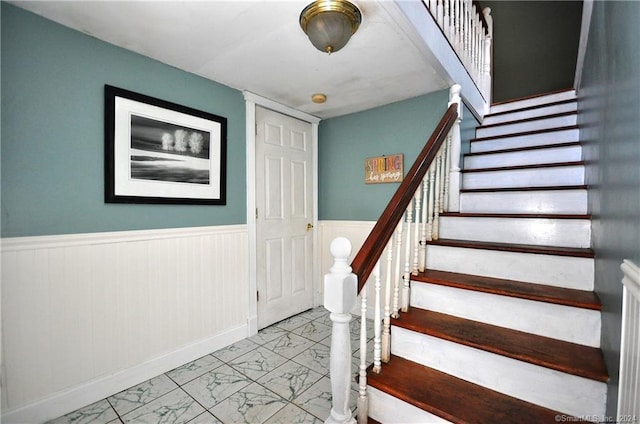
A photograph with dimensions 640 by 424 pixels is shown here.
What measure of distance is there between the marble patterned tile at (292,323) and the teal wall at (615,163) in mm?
2278

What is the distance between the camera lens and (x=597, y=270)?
1.37 m

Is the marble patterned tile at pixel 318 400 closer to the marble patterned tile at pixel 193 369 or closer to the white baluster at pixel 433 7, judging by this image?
the marble patterned tile at pixel 193 369

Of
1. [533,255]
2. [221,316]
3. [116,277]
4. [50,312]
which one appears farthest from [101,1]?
[533,255]

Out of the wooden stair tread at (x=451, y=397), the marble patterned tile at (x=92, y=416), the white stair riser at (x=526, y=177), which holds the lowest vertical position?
the marble patterned tile at (x=92, y=416)

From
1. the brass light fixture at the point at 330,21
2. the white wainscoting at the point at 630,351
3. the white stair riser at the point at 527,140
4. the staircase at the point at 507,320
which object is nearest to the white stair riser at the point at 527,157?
the staircase at the point at 507,320

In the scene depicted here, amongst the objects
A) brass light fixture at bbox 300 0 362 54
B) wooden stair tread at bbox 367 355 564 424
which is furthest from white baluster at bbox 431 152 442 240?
brass light fixture at bbox 300 0 362 54

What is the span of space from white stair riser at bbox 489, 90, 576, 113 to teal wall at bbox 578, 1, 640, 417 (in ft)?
6.10

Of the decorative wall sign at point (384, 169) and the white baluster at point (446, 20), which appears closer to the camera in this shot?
the white baluster at point (446, 20)

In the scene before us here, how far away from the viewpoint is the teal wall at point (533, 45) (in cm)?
409

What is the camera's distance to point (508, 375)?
1214 millimetres

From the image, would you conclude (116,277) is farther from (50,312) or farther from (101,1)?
(101,1)

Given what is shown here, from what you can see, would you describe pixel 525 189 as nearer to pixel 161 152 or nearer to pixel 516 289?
pixel 516 289

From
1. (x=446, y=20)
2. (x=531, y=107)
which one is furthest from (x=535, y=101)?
(x=446, y=20)

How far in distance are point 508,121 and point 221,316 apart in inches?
136
